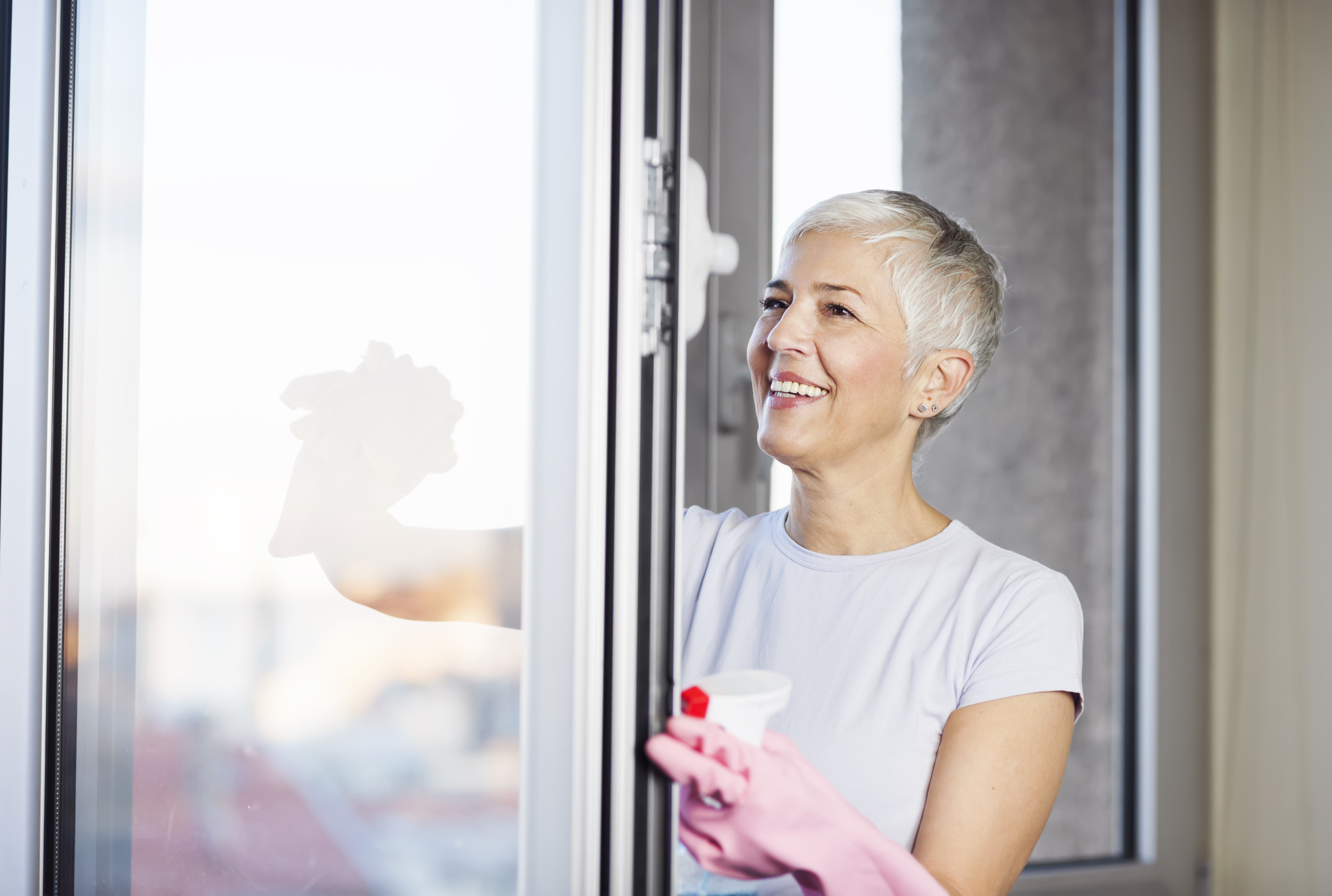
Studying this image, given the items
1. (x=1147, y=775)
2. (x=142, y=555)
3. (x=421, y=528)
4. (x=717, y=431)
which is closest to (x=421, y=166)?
(x=421, y=528)

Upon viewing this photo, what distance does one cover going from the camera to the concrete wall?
149cm

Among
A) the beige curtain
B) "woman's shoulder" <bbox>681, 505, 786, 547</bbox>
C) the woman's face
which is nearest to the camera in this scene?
the woman's face

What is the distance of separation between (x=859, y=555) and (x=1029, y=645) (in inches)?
7.4

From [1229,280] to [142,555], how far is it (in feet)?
4.93

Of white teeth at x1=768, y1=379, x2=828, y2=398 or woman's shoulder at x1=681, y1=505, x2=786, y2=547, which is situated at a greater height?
white teeth at x1=768, y1=379, x2=828, y2=398

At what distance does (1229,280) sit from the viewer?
139cm

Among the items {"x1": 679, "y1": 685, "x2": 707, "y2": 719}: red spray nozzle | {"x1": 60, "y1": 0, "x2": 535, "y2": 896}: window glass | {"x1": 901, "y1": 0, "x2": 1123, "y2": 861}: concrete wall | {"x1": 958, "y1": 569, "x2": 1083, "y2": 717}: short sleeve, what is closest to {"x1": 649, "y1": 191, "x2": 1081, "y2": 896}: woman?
{"x1": 958, "y1": 569, "x2": 1083, "y2": 717}: short sleeve

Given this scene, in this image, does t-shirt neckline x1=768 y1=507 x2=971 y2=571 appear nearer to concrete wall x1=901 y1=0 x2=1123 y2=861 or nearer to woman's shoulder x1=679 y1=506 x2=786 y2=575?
woman's shoulder x1=679 y1=506 x2=786 y2=575

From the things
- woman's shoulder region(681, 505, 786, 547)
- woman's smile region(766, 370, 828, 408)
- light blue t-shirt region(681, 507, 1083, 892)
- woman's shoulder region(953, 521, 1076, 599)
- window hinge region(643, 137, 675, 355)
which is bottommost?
light blue t-shirt region(681, 507, 1083, 892)

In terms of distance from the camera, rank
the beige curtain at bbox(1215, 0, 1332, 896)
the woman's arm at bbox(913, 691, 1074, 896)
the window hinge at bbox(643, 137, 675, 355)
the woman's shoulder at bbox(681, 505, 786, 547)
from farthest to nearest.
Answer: the beige curtain at bbox(1215, 0, 1332, 896)
the woman's shoulder at bbox(681, 505, 786, 547)
the woman's arm at bbox(913, 691, 1074, 896)
the window hinge at bbox(643, 137, 675, 355)

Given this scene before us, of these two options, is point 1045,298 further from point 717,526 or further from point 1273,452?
point 717,526

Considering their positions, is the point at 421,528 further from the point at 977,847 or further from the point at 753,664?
the point at 977,847

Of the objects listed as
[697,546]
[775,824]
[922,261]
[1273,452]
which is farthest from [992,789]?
[1273,452]

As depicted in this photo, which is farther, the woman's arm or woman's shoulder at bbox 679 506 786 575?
woman's shoulder at bbox 679 506 786 575
